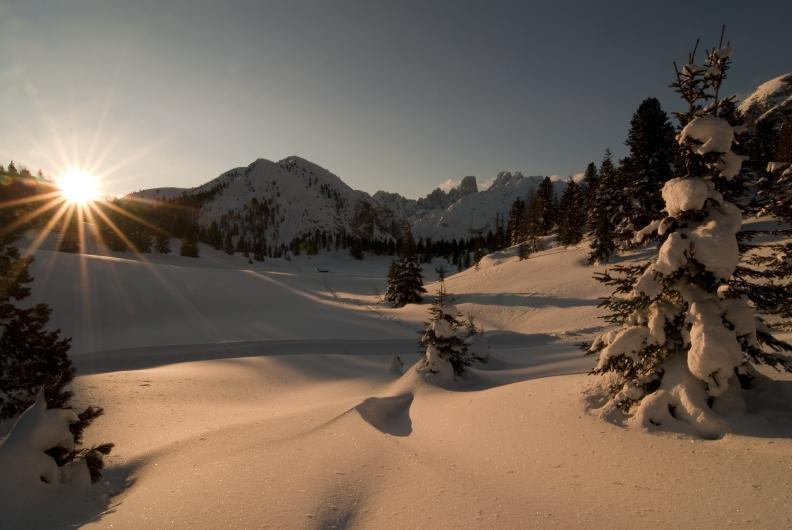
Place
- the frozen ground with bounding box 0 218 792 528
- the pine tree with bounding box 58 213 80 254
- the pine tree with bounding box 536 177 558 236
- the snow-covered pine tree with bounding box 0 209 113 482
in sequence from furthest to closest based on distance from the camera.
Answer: the pine tree with bounding box 536 177 558 236
the pine tree with bounding box 58 213 80 254
the snow-covered pine tree with bounding box 0 209 113 482
the frozen ground with bounding box 0 218 792 528

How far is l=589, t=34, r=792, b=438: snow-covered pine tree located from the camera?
5309 millimetres

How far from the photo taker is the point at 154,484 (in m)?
5.96

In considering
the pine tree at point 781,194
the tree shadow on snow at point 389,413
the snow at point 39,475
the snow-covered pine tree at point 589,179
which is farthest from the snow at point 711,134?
the snow-covered pine tree at point 589,179

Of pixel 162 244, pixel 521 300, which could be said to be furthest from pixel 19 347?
pixel 162 244

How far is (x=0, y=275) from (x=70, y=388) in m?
5.04

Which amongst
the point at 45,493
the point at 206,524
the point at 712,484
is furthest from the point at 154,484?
the point at 712,484

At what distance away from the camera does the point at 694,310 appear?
18.3 feet

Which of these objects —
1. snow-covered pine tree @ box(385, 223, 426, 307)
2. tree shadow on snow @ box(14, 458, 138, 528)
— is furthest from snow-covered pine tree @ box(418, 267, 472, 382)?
snow-covered pine tree @ box(385, 223, 426, 307)

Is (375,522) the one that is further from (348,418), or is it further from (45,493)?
(45,493)

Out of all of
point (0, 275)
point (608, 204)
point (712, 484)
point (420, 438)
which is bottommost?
point (420, 438)

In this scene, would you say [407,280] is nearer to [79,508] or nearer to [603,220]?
[603,220]

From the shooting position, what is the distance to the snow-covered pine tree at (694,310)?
5309mm

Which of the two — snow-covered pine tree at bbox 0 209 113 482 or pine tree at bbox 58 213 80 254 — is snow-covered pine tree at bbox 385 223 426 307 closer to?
snow-covered pine tree at bbox 0 209 113 482

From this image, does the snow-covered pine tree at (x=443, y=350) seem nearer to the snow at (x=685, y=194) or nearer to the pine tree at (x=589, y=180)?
the snow at (x=685, y=194)
